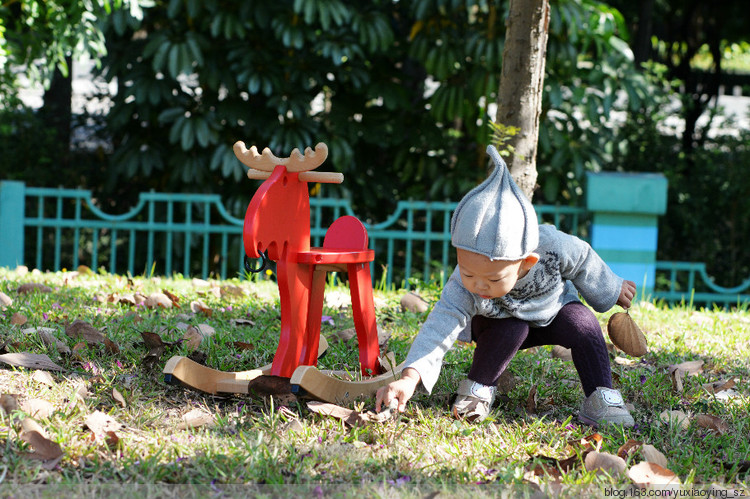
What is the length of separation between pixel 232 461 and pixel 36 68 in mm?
4120

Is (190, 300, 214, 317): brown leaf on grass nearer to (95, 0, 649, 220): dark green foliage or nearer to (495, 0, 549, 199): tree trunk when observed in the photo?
(495, 0, 549, 199): tree trunk

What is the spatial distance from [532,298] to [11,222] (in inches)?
157

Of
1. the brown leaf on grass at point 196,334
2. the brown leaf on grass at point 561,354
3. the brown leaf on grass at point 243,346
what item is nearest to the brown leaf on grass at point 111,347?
the brown leaf on grass at point 196,334

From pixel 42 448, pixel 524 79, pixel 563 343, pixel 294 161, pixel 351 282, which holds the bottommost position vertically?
pixel 42 448

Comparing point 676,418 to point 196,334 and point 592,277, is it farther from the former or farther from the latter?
point 196,334

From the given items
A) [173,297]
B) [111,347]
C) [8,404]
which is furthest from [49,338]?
[173,297]

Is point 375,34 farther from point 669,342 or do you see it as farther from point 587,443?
point 587,443

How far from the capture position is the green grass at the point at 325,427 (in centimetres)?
181

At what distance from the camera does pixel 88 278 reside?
411cm

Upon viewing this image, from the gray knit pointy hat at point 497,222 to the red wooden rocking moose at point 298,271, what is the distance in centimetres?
39


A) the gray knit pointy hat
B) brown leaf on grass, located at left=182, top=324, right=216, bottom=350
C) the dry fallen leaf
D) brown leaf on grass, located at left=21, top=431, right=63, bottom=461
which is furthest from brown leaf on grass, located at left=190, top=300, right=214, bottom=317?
the gray knit pointy hat

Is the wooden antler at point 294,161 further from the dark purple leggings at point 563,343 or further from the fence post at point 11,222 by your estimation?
the fence post at point 11,222

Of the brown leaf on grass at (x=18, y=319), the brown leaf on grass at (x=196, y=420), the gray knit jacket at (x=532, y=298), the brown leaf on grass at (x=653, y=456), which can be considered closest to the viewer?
the brown leaf on grass at (x=653, y=456)

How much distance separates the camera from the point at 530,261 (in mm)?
2080
